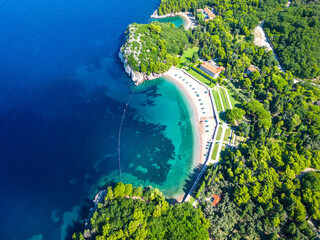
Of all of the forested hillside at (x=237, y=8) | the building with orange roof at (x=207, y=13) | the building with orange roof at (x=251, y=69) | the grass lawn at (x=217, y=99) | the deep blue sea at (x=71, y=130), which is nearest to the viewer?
the deep blue sea at (x=71, y=130)

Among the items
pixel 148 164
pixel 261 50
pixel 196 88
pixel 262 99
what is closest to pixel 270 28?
pixel 261 50

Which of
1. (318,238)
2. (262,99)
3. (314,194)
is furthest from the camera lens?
(262,99)

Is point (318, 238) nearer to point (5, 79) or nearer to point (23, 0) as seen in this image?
point (5, 79)

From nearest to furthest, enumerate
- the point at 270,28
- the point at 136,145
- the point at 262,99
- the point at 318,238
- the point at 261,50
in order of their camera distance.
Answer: the point at 318,238
the point at 136,145
the point at 262,99
the point at 261,50
the point at 270,28

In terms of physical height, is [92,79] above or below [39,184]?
above

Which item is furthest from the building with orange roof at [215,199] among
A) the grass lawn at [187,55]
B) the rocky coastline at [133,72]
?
the grass lawn at [187,55]

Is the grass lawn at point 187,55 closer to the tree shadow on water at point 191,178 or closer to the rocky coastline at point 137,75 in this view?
the rocky coastline at point 137,75

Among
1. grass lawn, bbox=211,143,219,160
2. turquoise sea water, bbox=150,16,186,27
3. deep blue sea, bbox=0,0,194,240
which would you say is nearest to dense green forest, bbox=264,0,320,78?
turquoise sea water, bbox=150,16,186,27
